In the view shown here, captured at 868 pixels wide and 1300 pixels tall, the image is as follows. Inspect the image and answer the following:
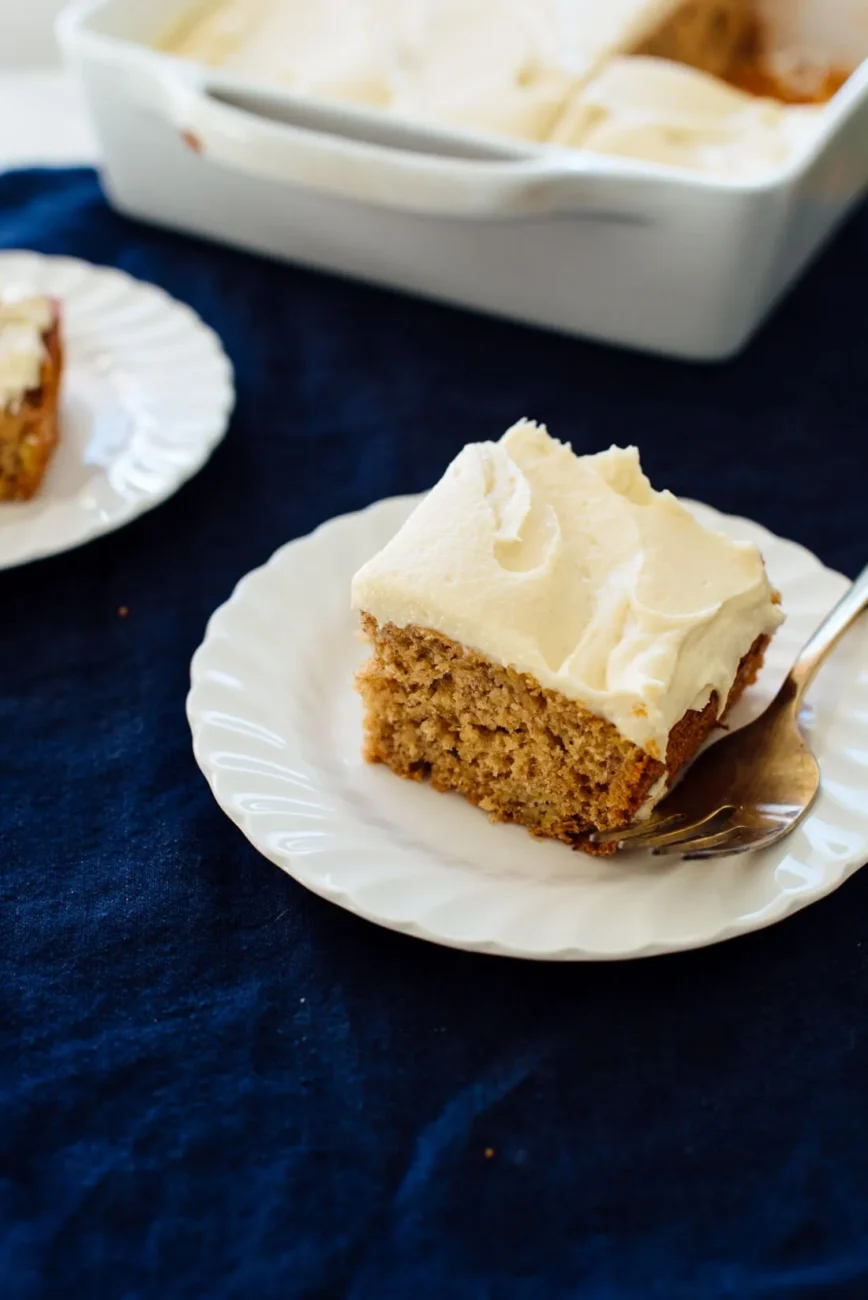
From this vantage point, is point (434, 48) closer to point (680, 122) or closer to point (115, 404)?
point (680, 122)

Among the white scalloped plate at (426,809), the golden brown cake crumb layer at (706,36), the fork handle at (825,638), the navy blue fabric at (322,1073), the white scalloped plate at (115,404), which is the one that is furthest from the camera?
the golden brown cake crumb layer at (706,36)

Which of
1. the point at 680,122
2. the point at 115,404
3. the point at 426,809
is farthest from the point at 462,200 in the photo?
the point at 426,809

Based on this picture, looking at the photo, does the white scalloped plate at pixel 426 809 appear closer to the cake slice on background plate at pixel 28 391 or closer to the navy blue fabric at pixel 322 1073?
the navy blue fabric at pixel 322 1073

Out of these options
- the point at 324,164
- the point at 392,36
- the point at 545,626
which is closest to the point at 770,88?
the point at 392,36

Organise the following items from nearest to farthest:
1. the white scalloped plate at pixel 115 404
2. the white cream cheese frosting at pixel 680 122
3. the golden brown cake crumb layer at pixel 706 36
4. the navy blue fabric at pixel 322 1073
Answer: the navy blue fabric at pixel 322 1073
the white scalloped plate at pixel 115 404
the white cream cheese frosting at pixel 680 122
the golden brown cake crumb layer at pixel 706 36

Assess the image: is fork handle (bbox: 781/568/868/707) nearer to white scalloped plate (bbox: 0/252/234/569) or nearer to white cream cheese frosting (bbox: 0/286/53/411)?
white scalloped plate (bbox: 0/252/234/569)

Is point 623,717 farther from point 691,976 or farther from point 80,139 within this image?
point 80,139

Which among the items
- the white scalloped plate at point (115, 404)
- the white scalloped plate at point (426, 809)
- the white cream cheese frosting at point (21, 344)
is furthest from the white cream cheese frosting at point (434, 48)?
the white scalloped plate at point (426, 809)
